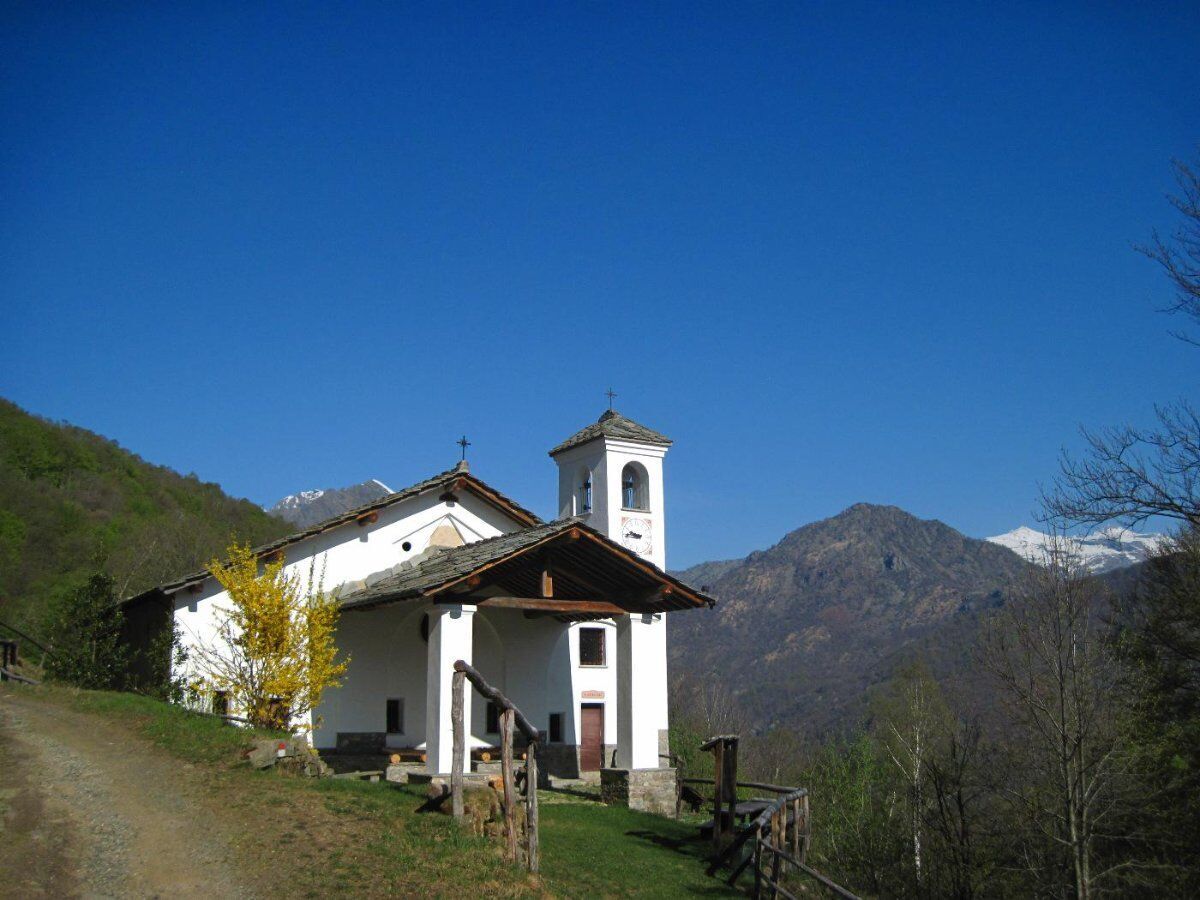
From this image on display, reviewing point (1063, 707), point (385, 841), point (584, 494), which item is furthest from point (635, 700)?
point (584, 494)

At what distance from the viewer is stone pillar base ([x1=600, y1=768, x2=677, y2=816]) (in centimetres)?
1834

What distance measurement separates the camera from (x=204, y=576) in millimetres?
19750

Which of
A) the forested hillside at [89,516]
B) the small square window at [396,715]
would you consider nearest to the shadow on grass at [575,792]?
the small square window at [396,715]

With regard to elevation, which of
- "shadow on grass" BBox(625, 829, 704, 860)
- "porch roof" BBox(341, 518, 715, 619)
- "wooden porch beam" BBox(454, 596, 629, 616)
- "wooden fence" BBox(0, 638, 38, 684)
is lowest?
"shadow on grass" BBox(625, 829, 704, 860)

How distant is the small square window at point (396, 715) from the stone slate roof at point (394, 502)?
399 centimetres

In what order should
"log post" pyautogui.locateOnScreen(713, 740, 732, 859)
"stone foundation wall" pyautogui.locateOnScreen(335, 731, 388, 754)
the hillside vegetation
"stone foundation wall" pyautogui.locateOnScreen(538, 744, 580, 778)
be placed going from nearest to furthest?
"log post" pyautogui.locateOnScreen(713, 740, 732, 859), "stone foundation wall" pyautogui.locateOnScreen(335, 731, 388, 754), "stone foundation wall" pyautogui.locateOnScreen(538, 744, 580, 778), the hillside vegetation

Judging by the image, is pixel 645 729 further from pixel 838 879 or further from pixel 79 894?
pixel 79 894

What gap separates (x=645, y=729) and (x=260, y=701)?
7040mm

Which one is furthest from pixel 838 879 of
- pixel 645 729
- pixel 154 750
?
pixel 154 750

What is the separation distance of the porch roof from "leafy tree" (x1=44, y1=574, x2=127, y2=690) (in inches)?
192

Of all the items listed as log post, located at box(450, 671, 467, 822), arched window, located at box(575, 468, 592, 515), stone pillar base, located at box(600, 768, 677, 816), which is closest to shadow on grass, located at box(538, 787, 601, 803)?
stone pillar base, located at box(600, 768, 677, 816)

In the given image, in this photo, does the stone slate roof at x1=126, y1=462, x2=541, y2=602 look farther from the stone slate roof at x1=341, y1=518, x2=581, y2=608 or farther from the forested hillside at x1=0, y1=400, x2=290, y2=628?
the forested hillside at x1=0, y1=400, x2=290, y2=628

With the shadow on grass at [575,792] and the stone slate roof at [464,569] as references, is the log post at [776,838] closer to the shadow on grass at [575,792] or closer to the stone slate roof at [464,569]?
the shadow on grass at [575,792]

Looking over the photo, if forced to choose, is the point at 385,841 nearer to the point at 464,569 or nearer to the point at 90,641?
the point at 464,569
